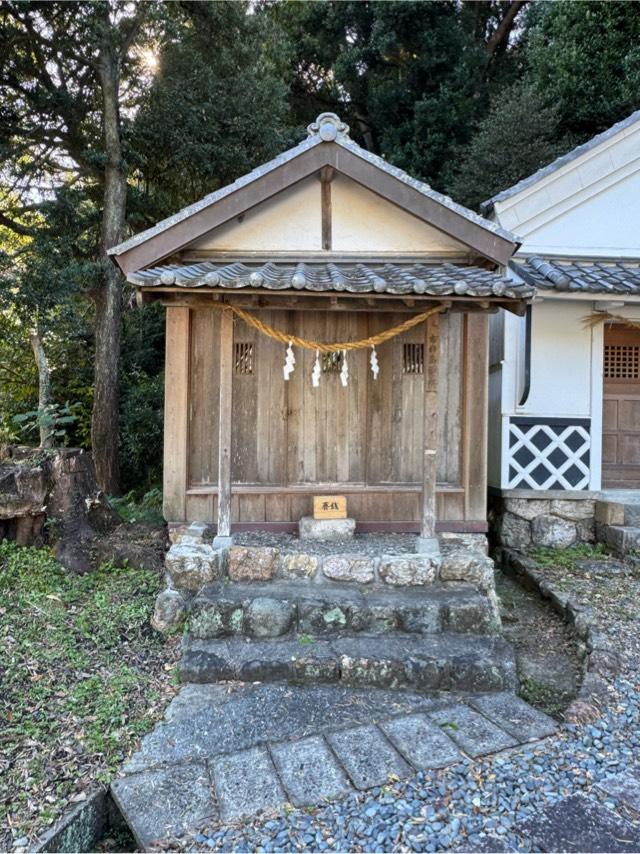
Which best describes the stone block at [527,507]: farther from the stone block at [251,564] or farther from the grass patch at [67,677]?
the grass patch at [67,677]

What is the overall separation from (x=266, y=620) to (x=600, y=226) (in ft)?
23.3

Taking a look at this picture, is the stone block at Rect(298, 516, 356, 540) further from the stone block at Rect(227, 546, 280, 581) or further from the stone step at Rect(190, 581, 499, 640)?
the stone step at Rect(190, 581, 499, 640)

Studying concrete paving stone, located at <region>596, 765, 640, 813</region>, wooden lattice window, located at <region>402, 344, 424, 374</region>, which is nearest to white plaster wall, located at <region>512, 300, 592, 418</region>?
wooden lattice window, located at <region>402, 344, 424, 374</region>

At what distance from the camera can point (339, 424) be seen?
572cm

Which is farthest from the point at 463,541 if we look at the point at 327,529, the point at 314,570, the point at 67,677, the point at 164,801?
the point at 67,677

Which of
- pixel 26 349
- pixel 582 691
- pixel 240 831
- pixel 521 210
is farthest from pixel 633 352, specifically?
pixel 26 349

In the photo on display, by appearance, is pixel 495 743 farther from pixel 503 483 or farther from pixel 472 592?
pixel 503 483

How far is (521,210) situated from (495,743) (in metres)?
6.80

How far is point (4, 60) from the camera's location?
9297 millimetres

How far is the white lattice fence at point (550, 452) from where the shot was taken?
7227 mm

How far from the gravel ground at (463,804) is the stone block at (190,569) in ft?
7.71

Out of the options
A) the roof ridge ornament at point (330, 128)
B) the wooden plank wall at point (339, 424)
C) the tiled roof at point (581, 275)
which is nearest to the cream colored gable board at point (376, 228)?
the roof ridge ornament at point (330, 128)

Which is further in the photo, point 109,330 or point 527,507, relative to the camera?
point 109,330

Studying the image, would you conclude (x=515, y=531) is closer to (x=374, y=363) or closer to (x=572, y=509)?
(x=572, y=509)
